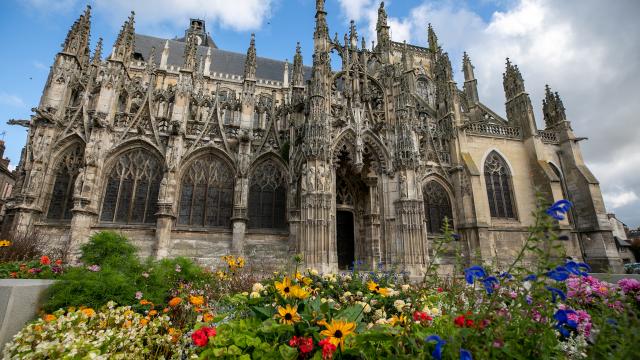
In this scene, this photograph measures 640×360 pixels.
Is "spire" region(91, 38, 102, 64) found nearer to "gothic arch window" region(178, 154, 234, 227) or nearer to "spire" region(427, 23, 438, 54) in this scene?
"gothic arch window" region(178, 154, 234, 227)

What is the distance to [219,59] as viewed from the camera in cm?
3155

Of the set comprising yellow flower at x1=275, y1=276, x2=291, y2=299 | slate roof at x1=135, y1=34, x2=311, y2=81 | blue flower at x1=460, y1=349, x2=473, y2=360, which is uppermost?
slate roof at x1=135, y1=34, x2=311, y2=81

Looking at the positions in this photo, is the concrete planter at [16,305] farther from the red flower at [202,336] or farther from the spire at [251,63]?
the spire at [251,63]

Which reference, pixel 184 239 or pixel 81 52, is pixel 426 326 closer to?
pixel 184 239

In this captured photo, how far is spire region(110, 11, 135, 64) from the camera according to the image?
14883 mm

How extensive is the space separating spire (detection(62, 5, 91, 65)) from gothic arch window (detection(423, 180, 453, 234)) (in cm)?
2023

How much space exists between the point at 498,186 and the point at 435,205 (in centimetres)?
512

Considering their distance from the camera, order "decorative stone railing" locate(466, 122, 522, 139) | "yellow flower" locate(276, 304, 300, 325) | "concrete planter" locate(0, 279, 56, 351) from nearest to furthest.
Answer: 1. "yellow flower" locate(276, 304, 300, 325)
2. "concrete planter" locate(0, 279, 56, 351)
3. "decorative stone railing" locate(466, 122, 522, 139)

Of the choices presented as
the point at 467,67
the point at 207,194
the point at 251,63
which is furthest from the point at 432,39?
the point at 207,194

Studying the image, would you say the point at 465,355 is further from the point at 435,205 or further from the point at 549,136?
the point at 549,136

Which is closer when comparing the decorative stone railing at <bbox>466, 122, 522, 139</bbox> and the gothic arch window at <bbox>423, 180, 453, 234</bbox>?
the gothic arch window at <bbox>423, 180, 453, 234</bbox>

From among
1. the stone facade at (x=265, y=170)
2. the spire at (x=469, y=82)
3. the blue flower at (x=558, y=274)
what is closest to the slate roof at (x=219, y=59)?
the stone facade at (x=265, y=170)

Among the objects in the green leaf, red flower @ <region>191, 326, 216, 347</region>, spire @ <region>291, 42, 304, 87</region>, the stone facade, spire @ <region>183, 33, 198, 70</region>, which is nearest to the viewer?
the green leaf

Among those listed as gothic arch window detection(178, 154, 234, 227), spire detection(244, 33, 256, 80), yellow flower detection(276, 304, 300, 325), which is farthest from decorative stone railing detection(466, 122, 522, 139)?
yellow flower detection(276, 304, 300, 325)
